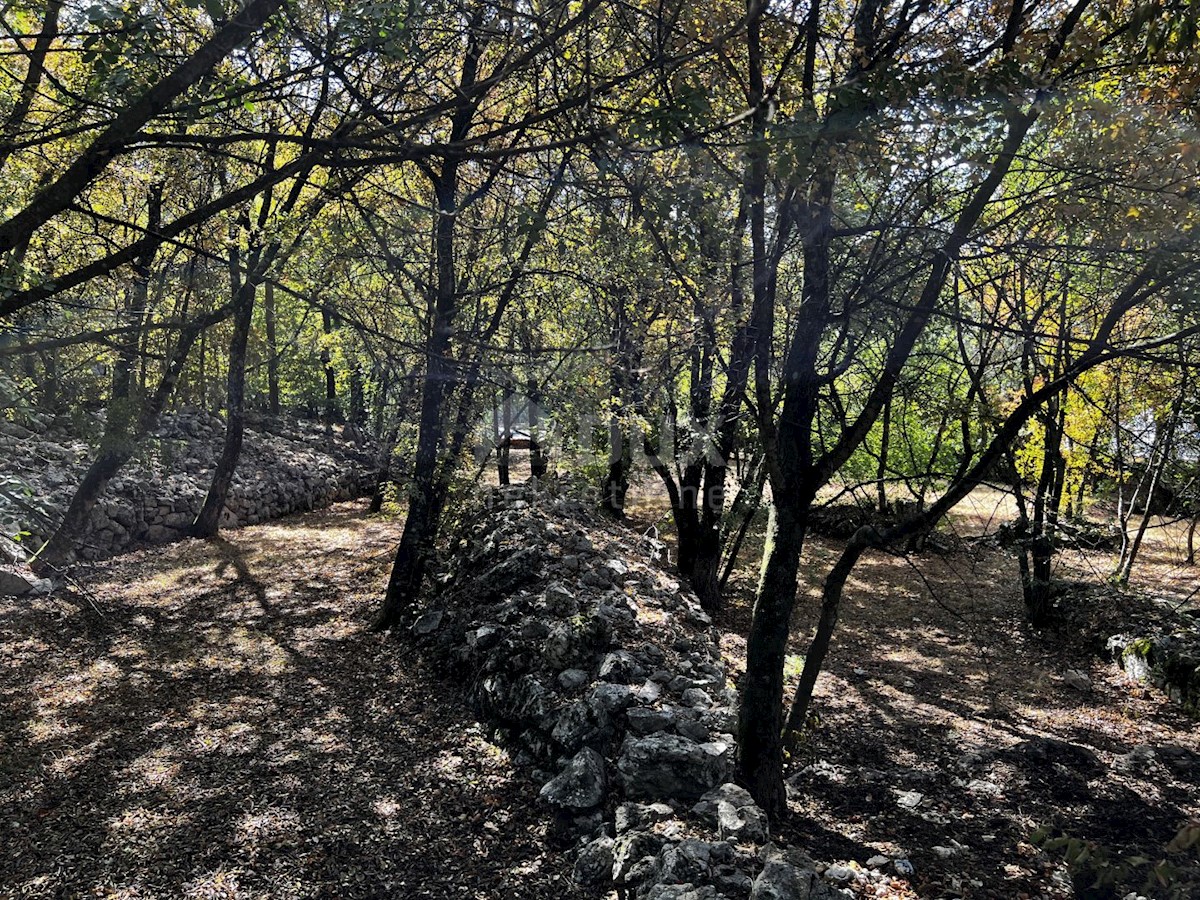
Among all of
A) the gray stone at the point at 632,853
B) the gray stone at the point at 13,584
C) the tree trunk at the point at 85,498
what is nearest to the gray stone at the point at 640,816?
the gray stone at the point at 632,853

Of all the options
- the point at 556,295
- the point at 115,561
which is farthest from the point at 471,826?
the point at 115,561

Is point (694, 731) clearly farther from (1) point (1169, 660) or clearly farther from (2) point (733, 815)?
(1) point (1169, 660)

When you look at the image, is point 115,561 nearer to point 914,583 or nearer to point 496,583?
point 496,583

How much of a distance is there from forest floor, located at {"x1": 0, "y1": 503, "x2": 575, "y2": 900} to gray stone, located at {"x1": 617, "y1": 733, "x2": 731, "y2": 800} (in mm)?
584

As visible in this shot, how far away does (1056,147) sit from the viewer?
5.64 m

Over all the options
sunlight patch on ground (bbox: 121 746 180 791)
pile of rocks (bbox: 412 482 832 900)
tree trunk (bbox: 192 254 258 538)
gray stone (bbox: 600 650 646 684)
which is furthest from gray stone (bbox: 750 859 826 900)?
tree trunk (bbox: 192 254 258 538)

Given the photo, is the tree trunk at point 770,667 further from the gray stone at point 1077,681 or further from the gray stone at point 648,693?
the gray stone at point 1077,681

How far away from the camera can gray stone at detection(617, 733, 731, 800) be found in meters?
4.12

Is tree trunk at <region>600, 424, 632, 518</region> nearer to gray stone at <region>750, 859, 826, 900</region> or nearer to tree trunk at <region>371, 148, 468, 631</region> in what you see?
tree trunk at <region>371, 148, 468, 631</region>

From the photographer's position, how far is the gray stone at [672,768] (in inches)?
162

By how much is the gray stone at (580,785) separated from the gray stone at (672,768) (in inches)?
5.8

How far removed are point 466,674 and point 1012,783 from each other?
4.22m

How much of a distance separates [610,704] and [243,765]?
250cm

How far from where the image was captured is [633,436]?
11.1m
